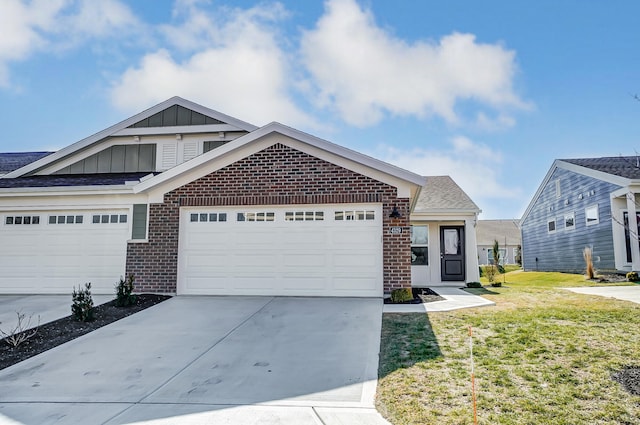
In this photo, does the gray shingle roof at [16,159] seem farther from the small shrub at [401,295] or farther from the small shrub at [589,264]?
the small shrub at [589,264]

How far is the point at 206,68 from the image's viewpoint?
39.3 ft

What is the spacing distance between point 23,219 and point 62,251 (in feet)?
5.27

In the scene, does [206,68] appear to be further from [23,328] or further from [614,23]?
[614,23]

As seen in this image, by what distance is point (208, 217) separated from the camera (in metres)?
10.9

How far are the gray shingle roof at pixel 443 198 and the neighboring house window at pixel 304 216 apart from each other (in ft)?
13.7

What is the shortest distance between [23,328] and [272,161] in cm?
618

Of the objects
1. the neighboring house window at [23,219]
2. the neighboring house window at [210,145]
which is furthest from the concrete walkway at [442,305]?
the neighboring house window at [23,219]

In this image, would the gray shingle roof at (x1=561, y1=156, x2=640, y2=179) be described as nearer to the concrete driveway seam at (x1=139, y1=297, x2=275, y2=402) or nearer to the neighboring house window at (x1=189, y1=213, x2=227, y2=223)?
the neighboring house window at (x1=189, y1=213, x2=227, y2=223)

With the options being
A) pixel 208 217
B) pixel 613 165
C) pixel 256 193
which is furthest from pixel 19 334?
pixel 613 165

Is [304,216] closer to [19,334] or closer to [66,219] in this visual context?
[19,334]

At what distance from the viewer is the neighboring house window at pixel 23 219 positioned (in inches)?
458

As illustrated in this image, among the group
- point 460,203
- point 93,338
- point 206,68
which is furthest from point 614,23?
point 93,338

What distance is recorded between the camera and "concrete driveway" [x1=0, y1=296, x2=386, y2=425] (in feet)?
13.7

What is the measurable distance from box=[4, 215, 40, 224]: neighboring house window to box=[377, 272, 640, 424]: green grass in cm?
1001
